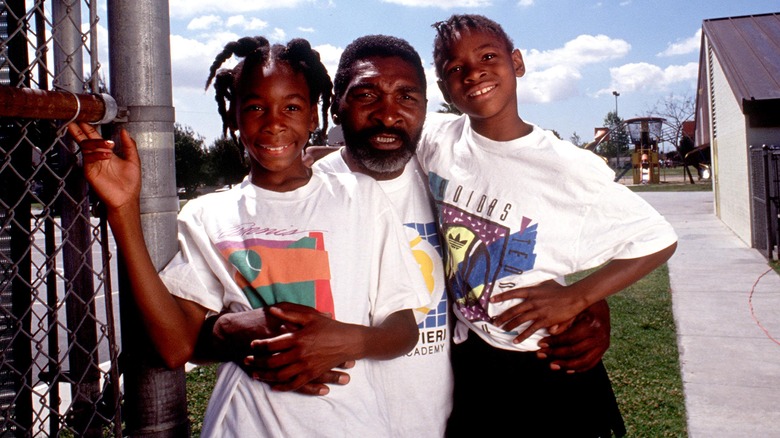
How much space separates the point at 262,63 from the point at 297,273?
0.62m

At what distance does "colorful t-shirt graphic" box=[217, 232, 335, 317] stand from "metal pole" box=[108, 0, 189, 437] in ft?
0.72

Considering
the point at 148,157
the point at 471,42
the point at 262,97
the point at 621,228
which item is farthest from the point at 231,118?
the point at 621,228

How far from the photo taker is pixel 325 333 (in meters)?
1.65

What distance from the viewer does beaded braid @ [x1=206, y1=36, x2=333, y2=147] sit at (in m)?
1.94

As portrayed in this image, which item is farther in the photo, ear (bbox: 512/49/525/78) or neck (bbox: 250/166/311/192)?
ear (bbox: 512/49/525/78)

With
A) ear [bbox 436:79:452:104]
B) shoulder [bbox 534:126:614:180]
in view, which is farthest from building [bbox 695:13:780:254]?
shoulder [bbox 534:126:614:180]

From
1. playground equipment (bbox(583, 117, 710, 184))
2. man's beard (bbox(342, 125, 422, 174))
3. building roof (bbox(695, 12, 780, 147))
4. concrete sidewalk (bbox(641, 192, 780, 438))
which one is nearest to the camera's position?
man's beard (bbox(342, 125, 422, 174))

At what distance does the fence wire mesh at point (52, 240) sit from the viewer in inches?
75.8

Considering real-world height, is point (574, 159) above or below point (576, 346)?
above

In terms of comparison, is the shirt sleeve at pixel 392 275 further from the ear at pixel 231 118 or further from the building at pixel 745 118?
the building at pixel 745 118

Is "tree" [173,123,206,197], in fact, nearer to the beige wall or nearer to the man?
the beige wall

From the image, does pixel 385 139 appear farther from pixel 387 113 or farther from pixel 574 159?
pixel 574 159

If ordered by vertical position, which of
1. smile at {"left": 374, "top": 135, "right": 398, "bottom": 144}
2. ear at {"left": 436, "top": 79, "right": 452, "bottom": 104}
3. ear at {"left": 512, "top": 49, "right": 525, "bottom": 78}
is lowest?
smile at {"left": 374, "top": 135, "right": 398, "bottom": 144}

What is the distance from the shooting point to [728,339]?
6160mm
